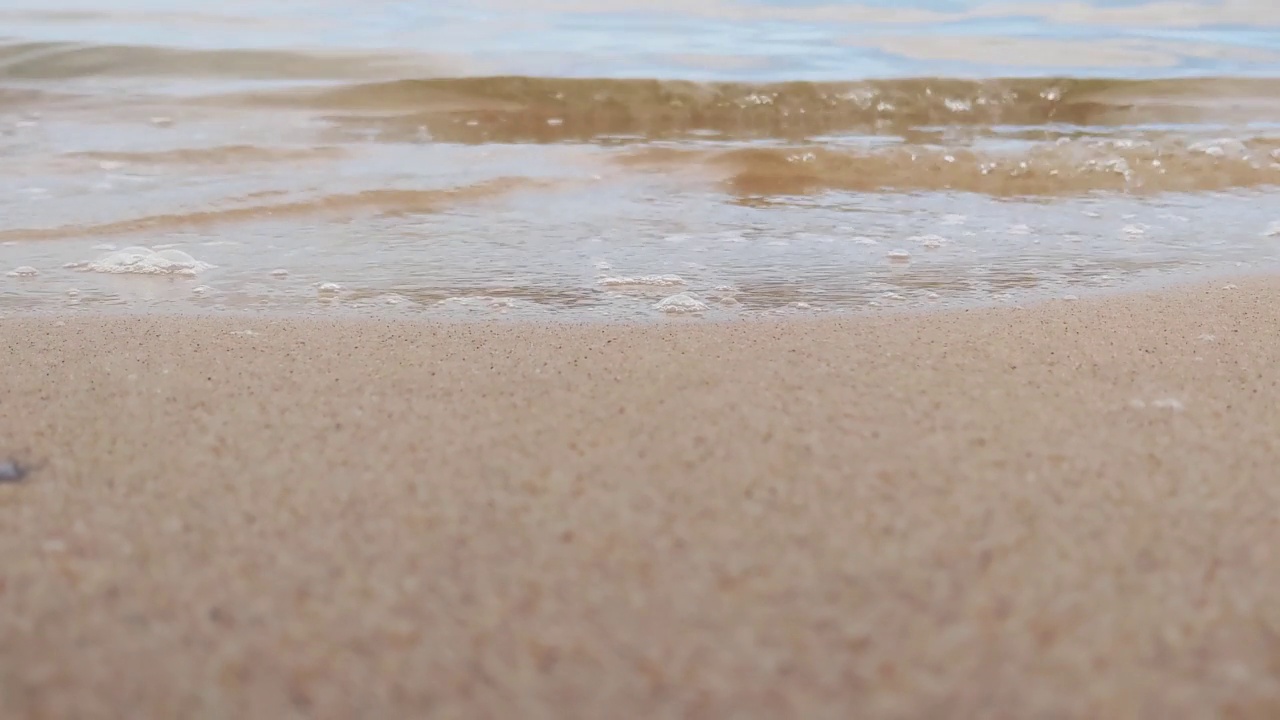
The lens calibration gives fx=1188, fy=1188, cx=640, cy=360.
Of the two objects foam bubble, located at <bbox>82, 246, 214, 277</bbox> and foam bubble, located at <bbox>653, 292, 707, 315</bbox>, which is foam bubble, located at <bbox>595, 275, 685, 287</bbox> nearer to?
foam bubble, located at <bbox>653, 292, 707, 315</bbox>

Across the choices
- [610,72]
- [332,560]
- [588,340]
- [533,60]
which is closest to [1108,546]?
[332,560]

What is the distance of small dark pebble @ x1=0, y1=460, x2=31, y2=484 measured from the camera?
118 centimetres

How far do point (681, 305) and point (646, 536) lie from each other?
141 centimetres

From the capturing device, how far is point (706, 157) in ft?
16.3

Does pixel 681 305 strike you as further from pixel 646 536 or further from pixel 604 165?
pixel 604 165

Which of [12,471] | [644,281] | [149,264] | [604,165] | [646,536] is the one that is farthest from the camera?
[604,165]

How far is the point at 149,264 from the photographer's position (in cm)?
277

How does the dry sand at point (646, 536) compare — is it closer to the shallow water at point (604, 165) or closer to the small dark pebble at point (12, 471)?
the small dark pebble at point (12, 471)

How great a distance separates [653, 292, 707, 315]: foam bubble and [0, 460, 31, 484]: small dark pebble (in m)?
1.33

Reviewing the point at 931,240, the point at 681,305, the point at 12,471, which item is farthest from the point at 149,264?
the point at 931,240

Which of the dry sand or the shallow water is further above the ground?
the shallow water

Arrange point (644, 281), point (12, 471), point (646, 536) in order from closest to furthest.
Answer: point (646, 536) → point (12, 471) → point (644, 281)

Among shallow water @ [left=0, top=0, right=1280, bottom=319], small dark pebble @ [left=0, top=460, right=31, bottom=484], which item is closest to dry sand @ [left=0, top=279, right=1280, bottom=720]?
small dark pebble @ [left=0, top=460, right=31, bottom=484]

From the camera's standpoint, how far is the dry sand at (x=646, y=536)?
0.77m
